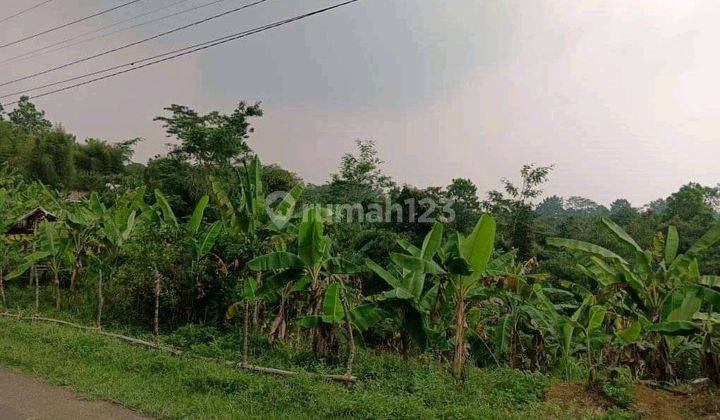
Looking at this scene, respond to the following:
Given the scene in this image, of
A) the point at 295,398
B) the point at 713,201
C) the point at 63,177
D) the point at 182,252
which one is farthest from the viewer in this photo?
the point at 713,201

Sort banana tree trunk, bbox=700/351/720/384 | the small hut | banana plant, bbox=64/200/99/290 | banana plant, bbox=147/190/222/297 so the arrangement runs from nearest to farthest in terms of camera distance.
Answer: banana tree trunk, bbox=700/351/720/384 → banana plant, bbox=147/190/222/297 → banana plant, bbox=64/200/99/290 → the small hut

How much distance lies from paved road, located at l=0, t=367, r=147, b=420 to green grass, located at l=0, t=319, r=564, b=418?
15 centimetres

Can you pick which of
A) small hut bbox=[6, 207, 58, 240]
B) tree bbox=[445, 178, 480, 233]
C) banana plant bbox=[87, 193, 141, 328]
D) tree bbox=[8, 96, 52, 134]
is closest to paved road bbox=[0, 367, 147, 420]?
banana plant bbox=[87, 193, 141, 328]

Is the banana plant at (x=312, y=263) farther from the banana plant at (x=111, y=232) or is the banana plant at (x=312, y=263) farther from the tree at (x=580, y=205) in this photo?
the tree at (x=580, y=205)

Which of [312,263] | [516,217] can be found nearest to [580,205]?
[516,217]

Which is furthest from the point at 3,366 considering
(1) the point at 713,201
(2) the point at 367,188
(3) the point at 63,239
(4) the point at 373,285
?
(1) the point at 713,201

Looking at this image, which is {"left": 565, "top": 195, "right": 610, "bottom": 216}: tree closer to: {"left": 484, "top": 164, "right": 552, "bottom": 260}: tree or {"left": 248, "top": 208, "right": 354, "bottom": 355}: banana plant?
{"left": 484, "top": 164, "right": 552, "bottom": 260}: tree

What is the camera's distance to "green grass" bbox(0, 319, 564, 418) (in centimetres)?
586

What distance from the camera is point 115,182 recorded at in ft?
90.9

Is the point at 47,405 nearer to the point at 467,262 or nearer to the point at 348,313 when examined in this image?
the point at 348,313

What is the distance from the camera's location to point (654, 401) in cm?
617

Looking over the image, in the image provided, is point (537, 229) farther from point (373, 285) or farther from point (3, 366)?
point (3, 366)

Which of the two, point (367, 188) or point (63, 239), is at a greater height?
point (367, 188)

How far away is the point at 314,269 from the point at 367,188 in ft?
45.2
